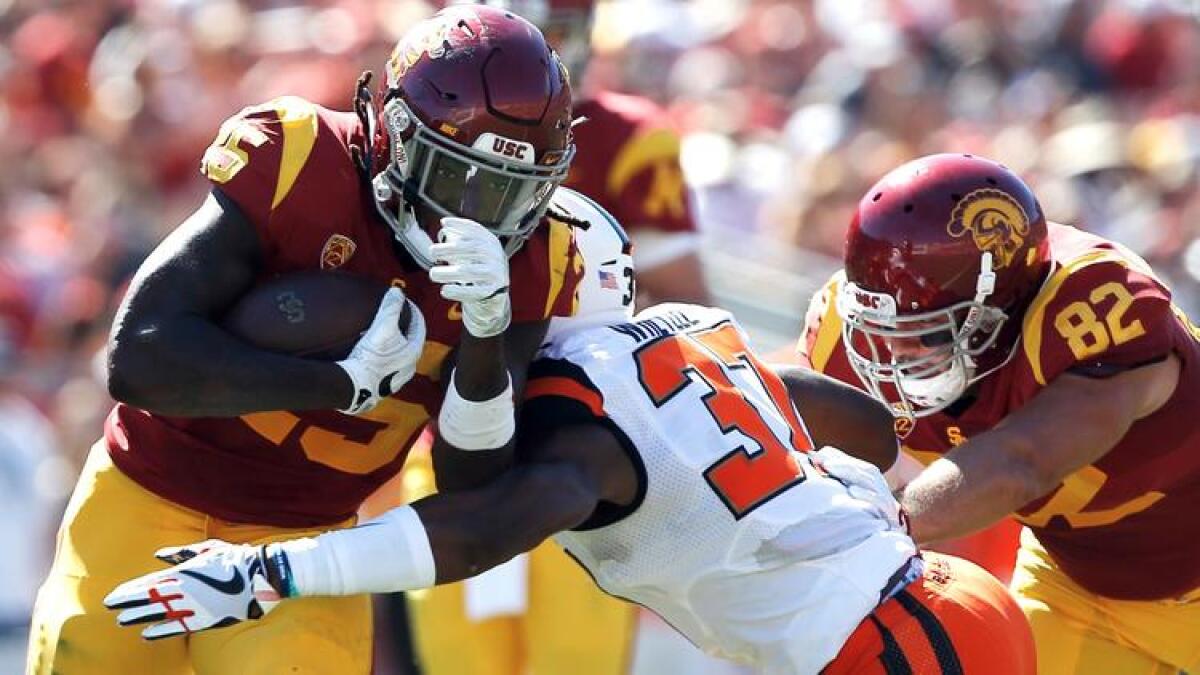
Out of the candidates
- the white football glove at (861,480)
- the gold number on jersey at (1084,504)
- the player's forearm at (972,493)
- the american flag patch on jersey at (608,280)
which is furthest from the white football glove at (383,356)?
the gold number on jersey at (1084,504)

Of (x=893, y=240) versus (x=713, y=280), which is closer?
(x=893, y=240)

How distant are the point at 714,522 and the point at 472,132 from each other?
0.75 meters

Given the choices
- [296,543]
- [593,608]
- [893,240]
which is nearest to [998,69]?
[593,608]

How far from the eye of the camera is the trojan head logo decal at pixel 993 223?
13.1ft

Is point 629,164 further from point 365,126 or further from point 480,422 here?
point 480,422

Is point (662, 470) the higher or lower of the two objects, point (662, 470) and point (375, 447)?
the higher

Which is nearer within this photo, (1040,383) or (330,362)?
(330,362)

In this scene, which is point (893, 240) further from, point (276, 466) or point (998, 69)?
point (998, 69)

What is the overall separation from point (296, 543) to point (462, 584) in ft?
6.79

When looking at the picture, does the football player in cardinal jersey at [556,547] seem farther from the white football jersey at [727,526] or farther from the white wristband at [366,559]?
the white wristband at [366,559]

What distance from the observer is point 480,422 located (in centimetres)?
319

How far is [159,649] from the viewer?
142 inches

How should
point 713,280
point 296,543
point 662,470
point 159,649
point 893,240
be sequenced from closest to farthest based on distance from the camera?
point 296,543 < point 662,470 < point 159,649 < point 893,240 < point 713,280

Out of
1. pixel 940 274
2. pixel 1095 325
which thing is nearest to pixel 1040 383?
pixel 1095 325
